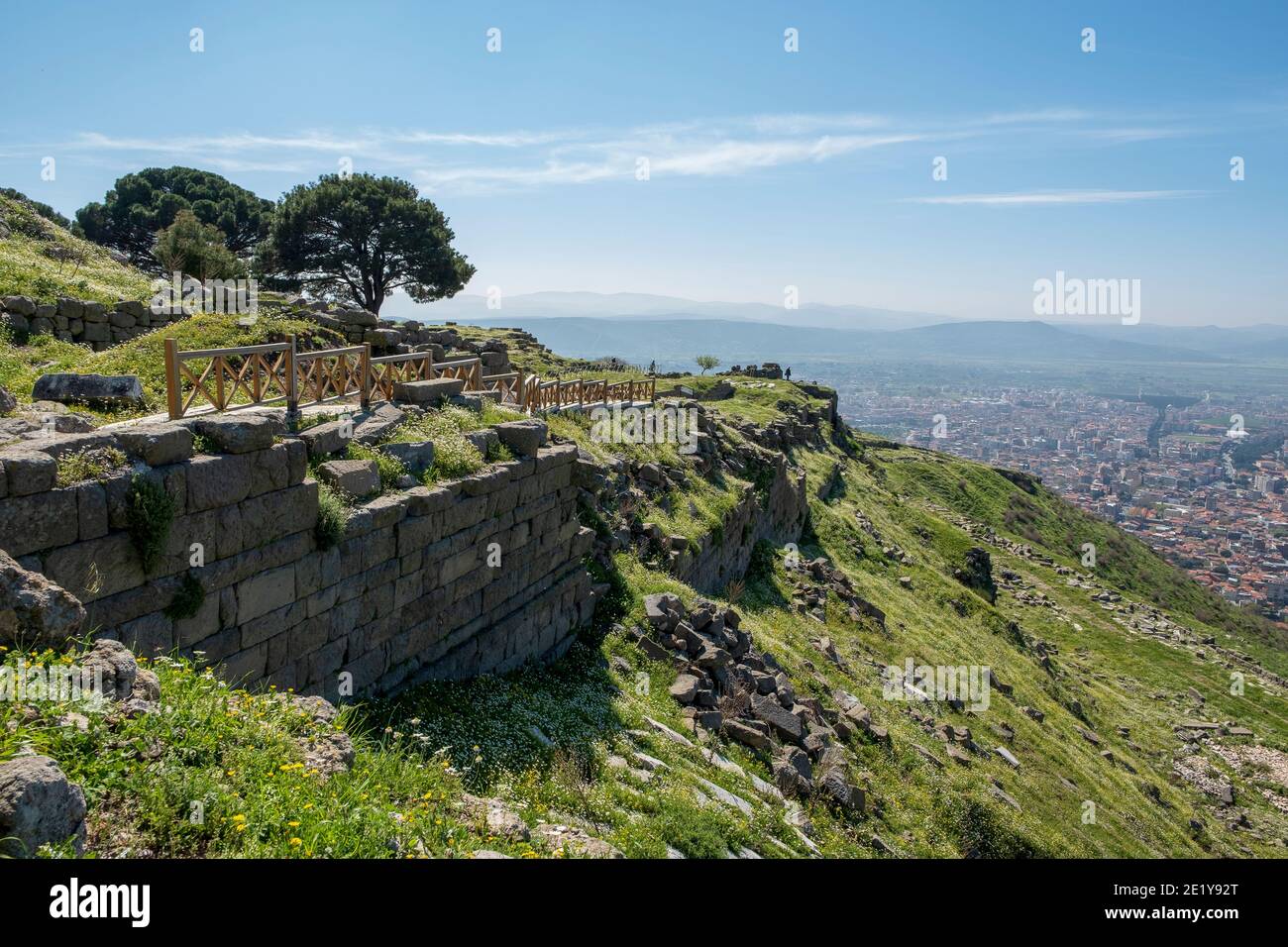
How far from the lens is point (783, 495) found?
31078mm

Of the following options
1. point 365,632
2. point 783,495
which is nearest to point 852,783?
point 365,632

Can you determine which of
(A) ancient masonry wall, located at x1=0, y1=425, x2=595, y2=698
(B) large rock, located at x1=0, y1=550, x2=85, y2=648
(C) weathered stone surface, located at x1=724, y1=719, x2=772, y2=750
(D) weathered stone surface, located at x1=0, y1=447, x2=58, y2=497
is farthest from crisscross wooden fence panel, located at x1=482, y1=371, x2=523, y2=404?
(B) large rock, located at x1=0, y1=550, x2=85, y2=648

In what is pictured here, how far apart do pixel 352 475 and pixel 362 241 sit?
4520 cm

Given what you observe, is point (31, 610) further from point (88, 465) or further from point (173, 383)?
point (173, 383)

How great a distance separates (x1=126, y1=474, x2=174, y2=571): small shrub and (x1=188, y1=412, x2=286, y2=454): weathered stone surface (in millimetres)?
889

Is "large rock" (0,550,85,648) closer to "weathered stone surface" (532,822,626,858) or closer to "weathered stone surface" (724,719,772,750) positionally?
"weathered stone surface" (532,822,626,858)

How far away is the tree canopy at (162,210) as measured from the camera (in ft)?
180

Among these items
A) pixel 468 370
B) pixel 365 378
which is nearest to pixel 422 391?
pixel 365 378

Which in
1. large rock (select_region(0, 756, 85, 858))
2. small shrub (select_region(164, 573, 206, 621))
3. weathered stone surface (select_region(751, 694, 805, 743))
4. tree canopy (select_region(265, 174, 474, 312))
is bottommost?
weathered stone surface (select_region(751, 694, 805, 743))

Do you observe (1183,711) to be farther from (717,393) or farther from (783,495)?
(717,393)

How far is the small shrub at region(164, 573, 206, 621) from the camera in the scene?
7.18 m

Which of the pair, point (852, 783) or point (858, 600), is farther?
point (858, 600)

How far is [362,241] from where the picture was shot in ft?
161
